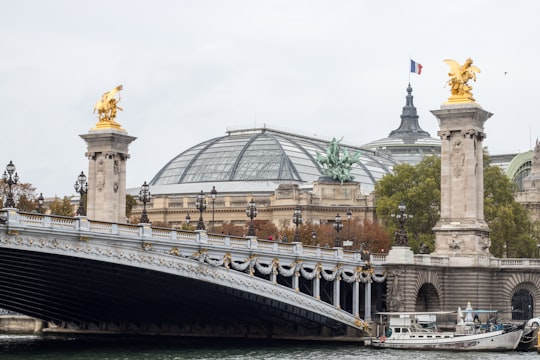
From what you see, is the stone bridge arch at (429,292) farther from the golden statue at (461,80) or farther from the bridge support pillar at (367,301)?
the golden statue at (461,80)

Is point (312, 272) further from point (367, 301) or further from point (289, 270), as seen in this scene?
point (367, 301)

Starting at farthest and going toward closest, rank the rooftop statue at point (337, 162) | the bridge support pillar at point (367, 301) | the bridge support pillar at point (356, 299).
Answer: the rooftop statue at point (337, 162), the bridge support pillar at point (367, 301), the bridge support pillar at point (356, 299)

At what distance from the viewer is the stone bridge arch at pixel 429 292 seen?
82188 mm

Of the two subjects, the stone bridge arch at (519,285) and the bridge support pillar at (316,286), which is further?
the stone bridge arch at (519,285)

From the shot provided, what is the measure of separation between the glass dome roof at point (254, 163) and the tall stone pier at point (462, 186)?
76.2 m

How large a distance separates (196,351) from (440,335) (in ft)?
41.9

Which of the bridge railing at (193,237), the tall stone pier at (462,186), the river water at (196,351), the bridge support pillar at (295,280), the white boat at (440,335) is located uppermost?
the tall stone pier at (462,186)

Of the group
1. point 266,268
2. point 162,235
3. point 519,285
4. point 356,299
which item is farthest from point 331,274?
point 519,285

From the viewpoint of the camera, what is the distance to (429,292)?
8425cm

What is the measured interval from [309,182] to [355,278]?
84410 mm

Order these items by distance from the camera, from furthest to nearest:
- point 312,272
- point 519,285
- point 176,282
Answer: point 519,285 → point 312,272 → point 176,282

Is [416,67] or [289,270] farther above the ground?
[416,67]

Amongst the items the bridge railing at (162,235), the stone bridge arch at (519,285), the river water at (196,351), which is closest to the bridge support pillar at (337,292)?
the bridge railing at (162,235)

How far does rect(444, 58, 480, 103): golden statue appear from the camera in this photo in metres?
85.9
